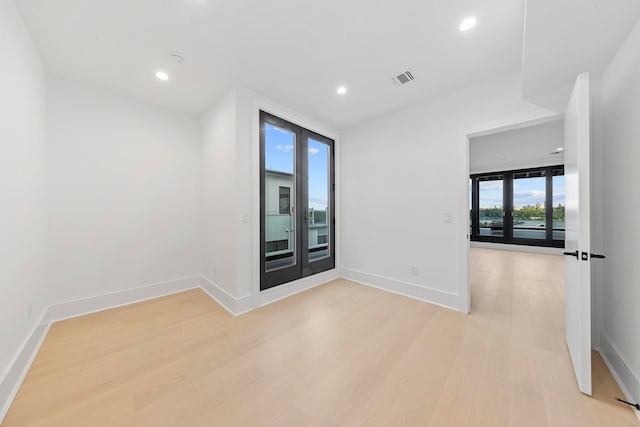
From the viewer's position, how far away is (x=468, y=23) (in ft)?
5.82

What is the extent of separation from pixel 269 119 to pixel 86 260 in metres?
2.85

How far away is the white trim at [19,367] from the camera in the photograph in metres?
1.36

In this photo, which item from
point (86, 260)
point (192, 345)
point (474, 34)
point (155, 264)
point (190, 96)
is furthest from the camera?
point (155, 264)

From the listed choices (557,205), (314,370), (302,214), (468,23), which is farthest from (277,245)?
(557,205)

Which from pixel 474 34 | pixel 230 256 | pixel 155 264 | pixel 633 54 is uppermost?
pixel 474 34

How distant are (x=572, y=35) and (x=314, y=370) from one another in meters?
2.97

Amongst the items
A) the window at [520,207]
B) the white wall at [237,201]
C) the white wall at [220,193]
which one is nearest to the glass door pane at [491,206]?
the window at [520,207]

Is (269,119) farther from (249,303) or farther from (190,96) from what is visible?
(249,303)

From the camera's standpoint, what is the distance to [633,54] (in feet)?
4.80

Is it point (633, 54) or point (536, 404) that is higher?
point (633, 54)

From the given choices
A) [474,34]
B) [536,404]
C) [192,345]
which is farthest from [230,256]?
[474,34]

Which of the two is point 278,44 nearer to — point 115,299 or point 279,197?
point 279,197

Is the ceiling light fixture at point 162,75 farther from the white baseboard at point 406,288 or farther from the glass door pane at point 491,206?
the glass door pane at point 491,206

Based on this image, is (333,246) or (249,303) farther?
(333,246)
